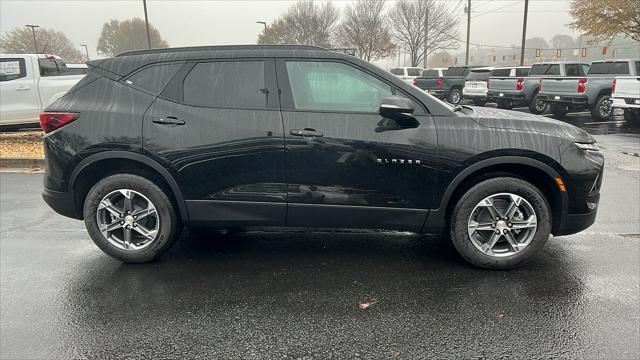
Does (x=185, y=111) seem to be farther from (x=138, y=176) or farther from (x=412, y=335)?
(x=412, y=335)

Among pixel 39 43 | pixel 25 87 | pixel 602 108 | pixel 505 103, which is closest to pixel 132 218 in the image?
pixel 25 87

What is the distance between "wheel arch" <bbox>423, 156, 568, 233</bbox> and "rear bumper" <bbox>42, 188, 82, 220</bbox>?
304cm

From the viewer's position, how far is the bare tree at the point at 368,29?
39406 millimetres

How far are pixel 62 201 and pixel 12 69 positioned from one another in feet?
29.8

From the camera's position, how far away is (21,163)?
311 inches

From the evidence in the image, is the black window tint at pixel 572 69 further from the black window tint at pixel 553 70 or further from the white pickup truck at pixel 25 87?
the white pickup truck at pixel 25 87

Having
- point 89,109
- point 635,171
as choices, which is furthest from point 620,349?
point 635,171

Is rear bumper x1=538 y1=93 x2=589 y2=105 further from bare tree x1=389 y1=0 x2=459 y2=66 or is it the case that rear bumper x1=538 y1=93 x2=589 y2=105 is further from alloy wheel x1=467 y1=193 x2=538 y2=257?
bare tree x1=389 y1=0 x2=459 y2=66

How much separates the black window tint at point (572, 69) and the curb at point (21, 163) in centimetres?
1713

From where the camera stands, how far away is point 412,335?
108 inches

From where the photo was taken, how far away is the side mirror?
10.7ft

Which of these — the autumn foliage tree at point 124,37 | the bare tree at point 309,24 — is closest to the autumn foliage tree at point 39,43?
the autumn foliage tree at point 124,37

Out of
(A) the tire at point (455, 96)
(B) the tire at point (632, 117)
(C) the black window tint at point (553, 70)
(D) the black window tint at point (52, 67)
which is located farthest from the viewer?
(A) the tire at point (455, 96)

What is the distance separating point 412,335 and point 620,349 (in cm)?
123
